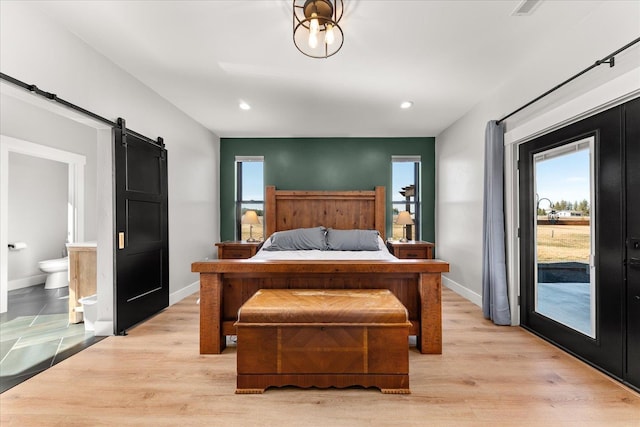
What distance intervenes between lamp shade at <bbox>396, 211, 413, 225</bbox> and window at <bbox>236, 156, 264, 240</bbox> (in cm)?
236

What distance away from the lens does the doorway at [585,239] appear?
2.02 m

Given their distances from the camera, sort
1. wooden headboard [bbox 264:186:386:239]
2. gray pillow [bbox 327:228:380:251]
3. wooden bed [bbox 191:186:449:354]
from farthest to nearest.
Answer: wooden headboard [bbox 264:186:386:239] < gray pillow [bbox 327:228:380:251] < wooden bed [bbox 191:186:449:354]

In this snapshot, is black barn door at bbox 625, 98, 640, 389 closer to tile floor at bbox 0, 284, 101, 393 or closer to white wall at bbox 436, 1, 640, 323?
white wall at bbox 436, 1, 640, 323

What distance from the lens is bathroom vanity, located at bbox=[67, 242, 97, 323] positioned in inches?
126

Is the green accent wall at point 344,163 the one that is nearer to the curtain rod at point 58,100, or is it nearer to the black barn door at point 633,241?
the curtain rod at point 58,100

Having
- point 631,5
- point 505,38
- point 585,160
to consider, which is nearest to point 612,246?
point 585,160

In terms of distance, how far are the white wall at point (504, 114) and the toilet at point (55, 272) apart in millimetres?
5968

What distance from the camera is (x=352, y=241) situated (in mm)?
4414

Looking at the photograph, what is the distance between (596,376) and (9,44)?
14.9 ft

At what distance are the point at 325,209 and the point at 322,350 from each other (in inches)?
132

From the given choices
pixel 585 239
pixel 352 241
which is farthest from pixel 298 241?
pixel 585 239

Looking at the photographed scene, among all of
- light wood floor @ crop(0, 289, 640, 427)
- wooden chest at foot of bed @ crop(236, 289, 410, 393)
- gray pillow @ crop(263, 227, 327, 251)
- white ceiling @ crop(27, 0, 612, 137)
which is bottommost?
light wood floor @ crop(0, 289, 640, 427)

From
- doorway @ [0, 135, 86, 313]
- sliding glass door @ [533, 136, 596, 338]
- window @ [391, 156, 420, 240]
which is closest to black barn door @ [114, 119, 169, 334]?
doorway @ [0, 135, 86, 313]

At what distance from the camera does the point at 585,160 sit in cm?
239
